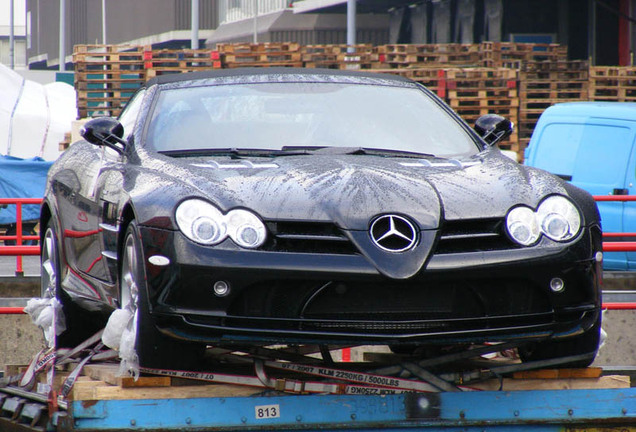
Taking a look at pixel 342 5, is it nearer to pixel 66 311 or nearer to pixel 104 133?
pixel 66 311

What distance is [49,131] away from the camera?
34.5 meters

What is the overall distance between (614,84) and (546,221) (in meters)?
18.5

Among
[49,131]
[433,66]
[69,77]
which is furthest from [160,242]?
[69,77]

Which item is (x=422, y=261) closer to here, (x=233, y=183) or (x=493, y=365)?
(x=233, y=183)

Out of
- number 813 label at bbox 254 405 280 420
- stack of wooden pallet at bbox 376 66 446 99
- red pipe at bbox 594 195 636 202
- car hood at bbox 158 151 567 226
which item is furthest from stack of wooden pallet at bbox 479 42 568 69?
number 813 label at bbox 254 405 280 420

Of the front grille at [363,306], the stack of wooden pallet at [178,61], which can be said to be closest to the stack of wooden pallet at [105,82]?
A: the stack of wooden pallet at [178,61]

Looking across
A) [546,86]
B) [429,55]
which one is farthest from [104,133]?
[429,55]

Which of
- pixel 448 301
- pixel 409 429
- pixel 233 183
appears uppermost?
pixel 233 183

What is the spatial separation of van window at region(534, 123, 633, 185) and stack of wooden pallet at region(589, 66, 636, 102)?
25.5 ft

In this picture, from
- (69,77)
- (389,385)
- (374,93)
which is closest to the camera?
(389,385)

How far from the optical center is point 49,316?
7141mm

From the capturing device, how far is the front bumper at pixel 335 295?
15.8 feet

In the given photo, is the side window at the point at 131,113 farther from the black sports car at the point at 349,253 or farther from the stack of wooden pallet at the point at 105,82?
the stack of wooden pallet at the point at 105,82

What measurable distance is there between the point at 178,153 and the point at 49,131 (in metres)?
29.5
